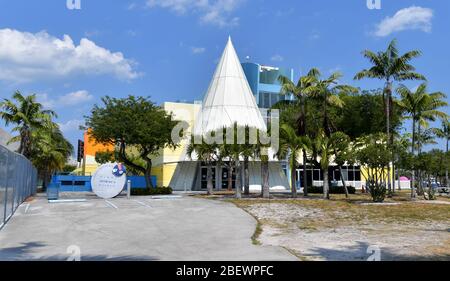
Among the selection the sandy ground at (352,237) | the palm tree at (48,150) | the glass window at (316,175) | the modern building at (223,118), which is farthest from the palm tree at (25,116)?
the glass window at (316,175)

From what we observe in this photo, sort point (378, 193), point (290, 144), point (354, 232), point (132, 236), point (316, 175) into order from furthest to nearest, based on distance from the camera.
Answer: point (316, 175)
point (290, 144)
point (378, 193)
point (354, 232)
point (132, 236)

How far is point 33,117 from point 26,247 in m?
24.1

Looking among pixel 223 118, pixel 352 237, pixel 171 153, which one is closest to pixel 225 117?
pixel 223 118

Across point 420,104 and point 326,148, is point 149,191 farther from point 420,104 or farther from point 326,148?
point 420,104

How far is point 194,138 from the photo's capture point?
3178 cm

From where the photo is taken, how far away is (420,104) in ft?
103

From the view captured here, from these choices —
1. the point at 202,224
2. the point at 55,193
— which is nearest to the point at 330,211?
the point at 202,224

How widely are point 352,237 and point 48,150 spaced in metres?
32.6

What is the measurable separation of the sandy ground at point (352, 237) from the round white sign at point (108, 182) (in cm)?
1083

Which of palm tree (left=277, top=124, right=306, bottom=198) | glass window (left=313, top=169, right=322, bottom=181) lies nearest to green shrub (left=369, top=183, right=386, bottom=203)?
palm tree (left=277, top=124, right=306, bottom=198)

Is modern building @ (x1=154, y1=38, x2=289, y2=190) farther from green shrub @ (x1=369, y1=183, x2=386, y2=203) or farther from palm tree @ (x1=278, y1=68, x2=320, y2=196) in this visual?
green shrub @ (x1=369, y1=183, x2=386, y2=203)

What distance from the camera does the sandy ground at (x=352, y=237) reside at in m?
8.96

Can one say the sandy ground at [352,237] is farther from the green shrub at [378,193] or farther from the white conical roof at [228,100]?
the white conical roof at [228,100]
